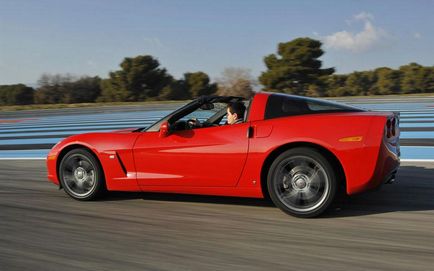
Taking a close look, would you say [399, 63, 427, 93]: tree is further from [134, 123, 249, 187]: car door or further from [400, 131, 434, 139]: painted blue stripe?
[134, 123, 249, 187]: car door

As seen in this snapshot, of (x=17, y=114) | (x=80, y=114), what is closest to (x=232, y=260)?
(x=80, y=114)

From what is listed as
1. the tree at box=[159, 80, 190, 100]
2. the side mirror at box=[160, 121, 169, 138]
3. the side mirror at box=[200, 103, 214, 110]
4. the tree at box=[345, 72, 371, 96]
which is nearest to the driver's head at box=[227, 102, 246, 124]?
the side mirror at box=[200, 103, 214, 110]

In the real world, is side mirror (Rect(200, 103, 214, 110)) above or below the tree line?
below

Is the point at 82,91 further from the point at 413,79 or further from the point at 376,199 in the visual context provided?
the point at 376,199

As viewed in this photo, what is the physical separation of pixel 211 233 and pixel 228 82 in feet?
117

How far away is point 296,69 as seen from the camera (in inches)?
1567

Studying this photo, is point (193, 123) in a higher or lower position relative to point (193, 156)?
higher

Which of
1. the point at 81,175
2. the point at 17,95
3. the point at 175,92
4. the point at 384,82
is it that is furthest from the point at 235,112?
the point at 17,95

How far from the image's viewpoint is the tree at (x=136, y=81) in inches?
1714

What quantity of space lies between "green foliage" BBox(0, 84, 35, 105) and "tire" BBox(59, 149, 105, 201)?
42.1 m

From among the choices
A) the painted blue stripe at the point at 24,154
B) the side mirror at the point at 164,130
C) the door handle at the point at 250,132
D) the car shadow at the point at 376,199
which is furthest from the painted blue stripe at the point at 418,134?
the painted blue stripe at the point at 24,154

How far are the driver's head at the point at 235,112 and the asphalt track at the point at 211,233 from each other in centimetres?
97

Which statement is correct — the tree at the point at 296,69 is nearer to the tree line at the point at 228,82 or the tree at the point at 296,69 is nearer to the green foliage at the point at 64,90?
the tree line at the point at 228,82

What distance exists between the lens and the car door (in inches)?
192
